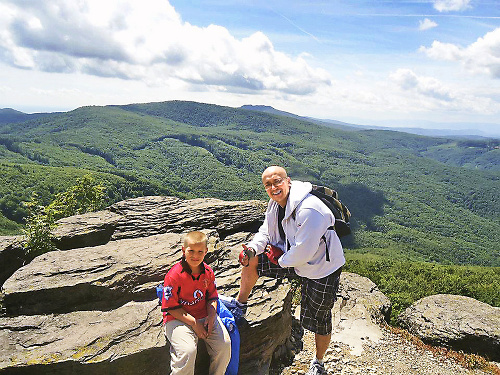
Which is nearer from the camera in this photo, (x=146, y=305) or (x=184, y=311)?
(x=184, y=311)

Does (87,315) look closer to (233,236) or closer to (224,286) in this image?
(224,286)

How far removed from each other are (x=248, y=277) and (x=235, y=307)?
2.77ft

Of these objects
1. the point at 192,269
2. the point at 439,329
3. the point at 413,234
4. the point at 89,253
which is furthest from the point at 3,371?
the point at 413,234

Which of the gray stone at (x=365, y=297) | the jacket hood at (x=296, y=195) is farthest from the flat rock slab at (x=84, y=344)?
the gray stone at (x=365, y=297)

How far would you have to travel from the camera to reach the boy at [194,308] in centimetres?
565

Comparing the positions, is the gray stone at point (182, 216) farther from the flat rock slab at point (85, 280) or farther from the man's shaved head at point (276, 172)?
the man's shaved head at point (276, 172)

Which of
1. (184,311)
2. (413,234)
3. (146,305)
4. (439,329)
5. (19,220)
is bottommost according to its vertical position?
(413,234)

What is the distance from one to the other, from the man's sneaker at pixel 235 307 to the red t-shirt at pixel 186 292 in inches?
42.8

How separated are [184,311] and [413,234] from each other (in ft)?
633

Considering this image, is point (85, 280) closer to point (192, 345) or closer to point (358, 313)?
point (192, 345)

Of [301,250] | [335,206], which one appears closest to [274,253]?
[301,250]

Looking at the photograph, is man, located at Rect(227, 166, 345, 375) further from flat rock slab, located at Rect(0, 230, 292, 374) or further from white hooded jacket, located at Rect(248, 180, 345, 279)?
flat rock slab, located at Rect(0, 230, 292, 374)

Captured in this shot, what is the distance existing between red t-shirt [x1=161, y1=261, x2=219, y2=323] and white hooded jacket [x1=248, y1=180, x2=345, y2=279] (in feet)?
4.86

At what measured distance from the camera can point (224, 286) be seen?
809cm
